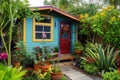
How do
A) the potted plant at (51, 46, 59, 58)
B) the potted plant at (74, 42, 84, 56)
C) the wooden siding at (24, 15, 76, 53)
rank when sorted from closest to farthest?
1. the potted plant at (51, 46, 59, 58)
2. the wooden siding at (24, 15, 76, 53)
3. the potted plant at (74, 42, 84, 56)

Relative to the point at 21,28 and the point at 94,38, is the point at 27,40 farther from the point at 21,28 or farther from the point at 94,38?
the point at 94,38

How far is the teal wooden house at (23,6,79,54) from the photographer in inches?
396

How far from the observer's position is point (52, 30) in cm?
1093

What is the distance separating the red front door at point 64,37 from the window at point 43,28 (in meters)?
0.89

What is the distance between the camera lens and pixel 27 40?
393 inches

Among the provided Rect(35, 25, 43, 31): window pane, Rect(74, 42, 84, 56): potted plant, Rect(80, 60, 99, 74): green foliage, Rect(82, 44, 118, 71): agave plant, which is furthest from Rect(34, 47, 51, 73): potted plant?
Rect(74, 42, 84, 56): potted plant

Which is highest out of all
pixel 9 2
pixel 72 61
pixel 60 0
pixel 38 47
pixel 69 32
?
pixel 60 0

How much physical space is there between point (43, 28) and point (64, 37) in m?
1.69

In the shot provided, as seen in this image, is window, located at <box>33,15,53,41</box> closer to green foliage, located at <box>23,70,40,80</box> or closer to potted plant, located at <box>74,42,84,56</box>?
potted plant, located at <box>74,42,84,56</box>

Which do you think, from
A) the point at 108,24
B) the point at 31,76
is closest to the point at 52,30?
the point at 108,24

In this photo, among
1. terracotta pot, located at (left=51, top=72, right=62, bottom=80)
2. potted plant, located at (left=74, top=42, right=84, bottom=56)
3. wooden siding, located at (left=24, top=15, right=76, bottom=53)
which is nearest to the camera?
terracotta pot, located at (left=51, top=72, right=62, bottom=80)

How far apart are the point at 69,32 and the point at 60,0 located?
763cm

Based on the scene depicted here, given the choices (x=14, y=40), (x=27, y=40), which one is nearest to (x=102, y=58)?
(x=27, y=40)

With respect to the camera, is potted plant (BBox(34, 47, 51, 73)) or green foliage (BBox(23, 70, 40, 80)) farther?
potted plant (BBox(34, 47, 51, 73))
